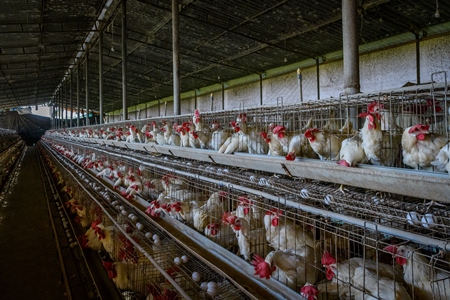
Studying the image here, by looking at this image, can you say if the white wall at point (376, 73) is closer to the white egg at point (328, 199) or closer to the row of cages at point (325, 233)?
the row of cages at point (325, 233)

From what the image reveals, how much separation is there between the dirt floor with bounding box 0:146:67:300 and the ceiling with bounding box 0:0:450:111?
4.09 metres

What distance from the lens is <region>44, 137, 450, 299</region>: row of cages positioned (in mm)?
1268

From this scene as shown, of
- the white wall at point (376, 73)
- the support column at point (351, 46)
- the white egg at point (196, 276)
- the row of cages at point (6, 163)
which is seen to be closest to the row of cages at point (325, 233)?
the white egg at point (196, 276)

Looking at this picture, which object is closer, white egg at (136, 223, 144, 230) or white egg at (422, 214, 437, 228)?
white egg at (422, 214, 437, 228)

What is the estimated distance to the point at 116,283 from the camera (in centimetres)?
271

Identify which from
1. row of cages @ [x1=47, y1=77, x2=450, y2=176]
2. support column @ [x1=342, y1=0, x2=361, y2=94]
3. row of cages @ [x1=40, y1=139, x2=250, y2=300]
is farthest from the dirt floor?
support column @ [x1=342, y1=0, x2=361, y2=94]

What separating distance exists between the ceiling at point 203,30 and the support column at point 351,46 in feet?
9.66

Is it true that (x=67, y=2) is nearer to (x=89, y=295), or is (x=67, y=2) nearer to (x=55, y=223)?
(x=55, y=223)

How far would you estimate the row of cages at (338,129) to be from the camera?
1.36 metres

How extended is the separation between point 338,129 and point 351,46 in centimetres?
101

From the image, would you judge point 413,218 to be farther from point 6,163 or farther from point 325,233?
point 6,163

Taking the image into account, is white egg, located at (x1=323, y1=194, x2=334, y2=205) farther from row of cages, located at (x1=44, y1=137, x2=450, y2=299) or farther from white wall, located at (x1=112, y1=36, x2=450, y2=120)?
white wall, located at (x1=112, y1=36, x2=450, y2=120)

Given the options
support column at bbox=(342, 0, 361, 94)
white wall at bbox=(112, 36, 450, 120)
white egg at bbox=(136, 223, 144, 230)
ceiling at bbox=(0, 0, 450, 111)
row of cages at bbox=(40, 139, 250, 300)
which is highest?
ceiling at bbox=(0, 0, 450, 111)

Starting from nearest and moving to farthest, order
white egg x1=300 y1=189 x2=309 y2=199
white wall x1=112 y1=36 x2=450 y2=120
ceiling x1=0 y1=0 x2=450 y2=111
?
1. white egg x1=300 y1=189 x2=309 y2=199
2. ceiling x1=0 y1=0 x2=450 y2=111
3. white wall x1=112 y1=36 x2=450 y2=120
